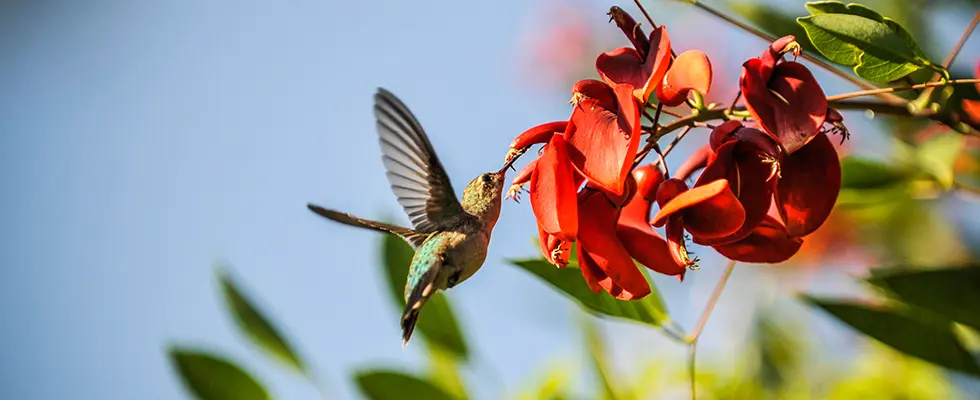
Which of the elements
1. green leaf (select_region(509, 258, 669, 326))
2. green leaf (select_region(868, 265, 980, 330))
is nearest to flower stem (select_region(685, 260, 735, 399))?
green leaf (select_region(509, 258, 669, 326))

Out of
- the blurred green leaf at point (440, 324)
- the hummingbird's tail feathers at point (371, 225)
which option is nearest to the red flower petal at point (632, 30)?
the hummingbird's tail feathers at point (371, 225)

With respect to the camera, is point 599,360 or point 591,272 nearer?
point 591,272

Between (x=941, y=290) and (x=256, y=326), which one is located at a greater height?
(x=256, y=326)

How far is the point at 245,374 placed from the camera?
69.1 inches

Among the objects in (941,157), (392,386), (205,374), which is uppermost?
(205,374)

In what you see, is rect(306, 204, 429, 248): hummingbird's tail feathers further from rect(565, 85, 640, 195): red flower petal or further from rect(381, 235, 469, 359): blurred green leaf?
rect(565, 85, 640, 195): red flower petal

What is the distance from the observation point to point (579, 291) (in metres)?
1.37

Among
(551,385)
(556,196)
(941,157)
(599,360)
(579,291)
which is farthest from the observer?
(551,385)

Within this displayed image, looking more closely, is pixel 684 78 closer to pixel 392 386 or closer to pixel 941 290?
pixel 941 290

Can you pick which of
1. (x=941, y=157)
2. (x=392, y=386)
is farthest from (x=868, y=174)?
(x=392, y=386)

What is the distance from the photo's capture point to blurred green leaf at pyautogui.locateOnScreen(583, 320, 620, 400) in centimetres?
178

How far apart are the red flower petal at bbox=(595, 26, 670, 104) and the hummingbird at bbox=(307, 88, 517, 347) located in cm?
38

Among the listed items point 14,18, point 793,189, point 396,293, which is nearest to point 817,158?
point 793,189

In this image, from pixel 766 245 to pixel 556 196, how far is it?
0.28 metres
